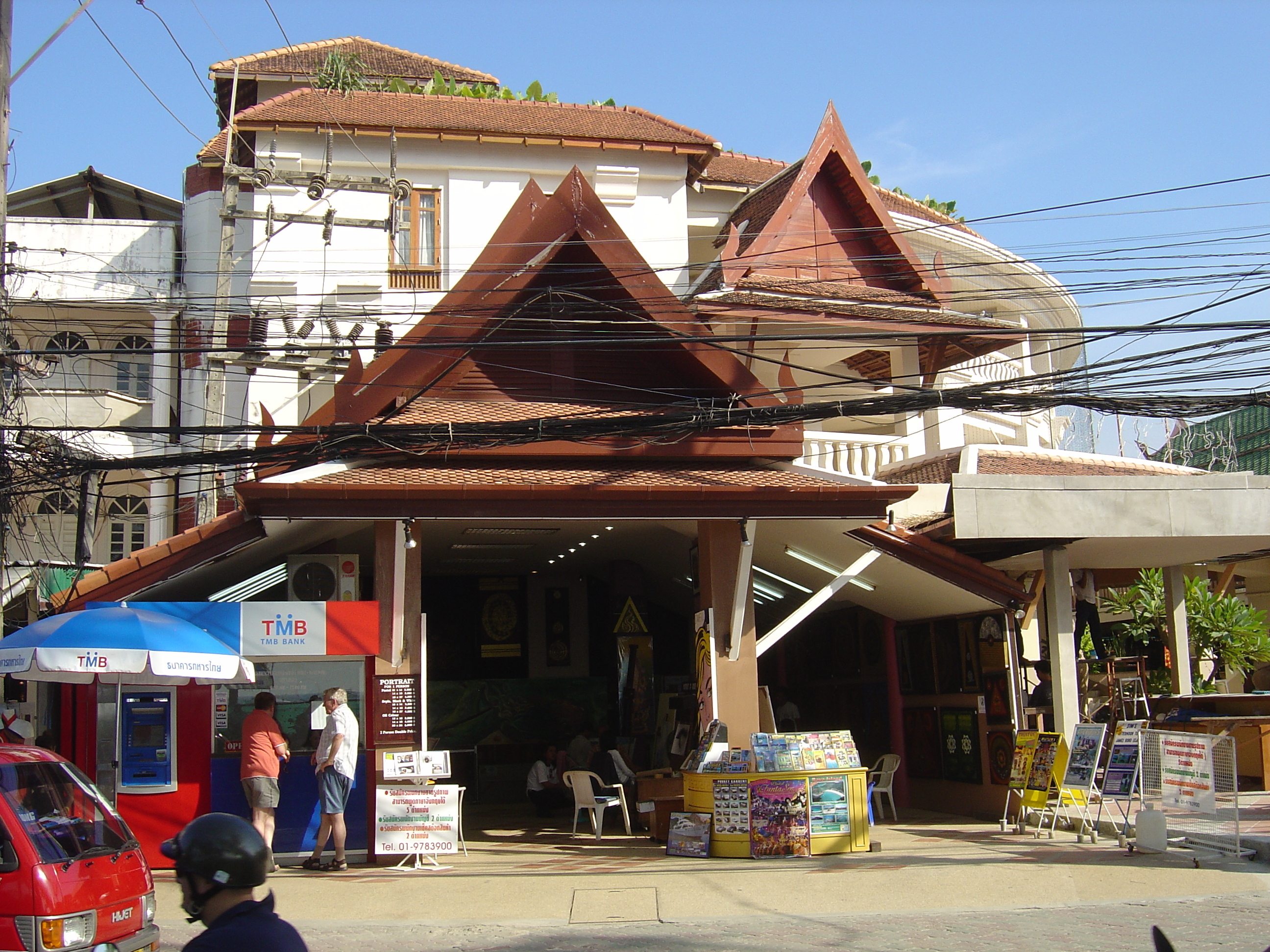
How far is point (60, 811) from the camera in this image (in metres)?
7.32

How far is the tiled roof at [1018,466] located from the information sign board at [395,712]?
7112mm

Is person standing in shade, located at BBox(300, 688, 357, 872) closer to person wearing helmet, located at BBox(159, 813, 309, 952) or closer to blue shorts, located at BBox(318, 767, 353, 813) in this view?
blue shorts, located at BBox(318, 767, 353, 813)

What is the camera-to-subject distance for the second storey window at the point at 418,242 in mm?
22594

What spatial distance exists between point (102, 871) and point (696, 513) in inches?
269

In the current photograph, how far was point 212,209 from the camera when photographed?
23109 millimetres

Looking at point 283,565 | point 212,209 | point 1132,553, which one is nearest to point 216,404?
point 283,565

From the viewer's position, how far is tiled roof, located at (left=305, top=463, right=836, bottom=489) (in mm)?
11741

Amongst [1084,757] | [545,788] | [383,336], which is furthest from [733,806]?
[383,336]

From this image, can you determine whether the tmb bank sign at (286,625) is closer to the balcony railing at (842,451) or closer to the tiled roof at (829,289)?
the balcony railing at (842,451)

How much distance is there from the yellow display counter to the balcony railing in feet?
15.8

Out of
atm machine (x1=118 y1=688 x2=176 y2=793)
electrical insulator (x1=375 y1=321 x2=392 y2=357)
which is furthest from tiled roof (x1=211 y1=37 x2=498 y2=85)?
atm machine (x1=118 y1=688 x2=176 y2=793)

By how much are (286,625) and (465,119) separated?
1494 centimetres

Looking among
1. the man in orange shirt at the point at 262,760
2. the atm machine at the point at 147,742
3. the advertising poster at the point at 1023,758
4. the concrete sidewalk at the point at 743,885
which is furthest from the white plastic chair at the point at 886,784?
the atm machine at the point at 147,742

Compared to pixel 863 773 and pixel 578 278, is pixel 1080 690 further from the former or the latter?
pixel 578 278
